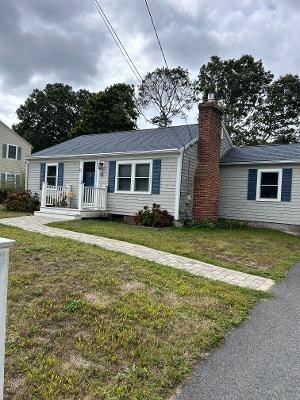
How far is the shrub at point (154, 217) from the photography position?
39.6ft

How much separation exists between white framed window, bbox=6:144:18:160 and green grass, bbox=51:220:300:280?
20.8m

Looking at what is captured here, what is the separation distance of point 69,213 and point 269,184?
27.0 feet

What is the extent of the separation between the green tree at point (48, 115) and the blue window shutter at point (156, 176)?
3662 centimetres

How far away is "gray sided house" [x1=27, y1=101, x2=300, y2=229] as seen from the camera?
42.1 feet

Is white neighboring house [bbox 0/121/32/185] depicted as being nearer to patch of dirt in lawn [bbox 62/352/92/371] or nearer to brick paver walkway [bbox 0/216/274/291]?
brick paver walkway [bbox 0/216/274/291]

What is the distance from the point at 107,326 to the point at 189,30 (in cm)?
807

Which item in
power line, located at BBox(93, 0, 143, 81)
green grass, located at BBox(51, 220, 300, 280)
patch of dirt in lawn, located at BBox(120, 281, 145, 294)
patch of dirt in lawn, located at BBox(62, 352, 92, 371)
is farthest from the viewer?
green grass, located at BBox(51, 220, 300, 280)

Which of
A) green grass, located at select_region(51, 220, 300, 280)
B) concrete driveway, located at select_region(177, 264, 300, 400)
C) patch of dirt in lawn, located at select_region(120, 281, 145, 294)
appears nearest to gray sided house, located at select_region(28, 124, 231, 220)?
green grass, located at select_region(51, 220, 300, 280)

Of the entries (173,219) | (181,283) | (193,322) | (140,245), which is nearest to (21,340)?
(193,322)

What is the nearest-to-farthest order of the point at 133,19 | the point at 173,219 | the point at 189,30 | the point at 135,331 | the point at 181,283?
1. the point at 135,331
2. the point at 181,283
3. the point at 133,19
4. the point at 189,30
5. the point at 173,219

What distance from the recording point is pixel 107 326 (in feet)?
11.2

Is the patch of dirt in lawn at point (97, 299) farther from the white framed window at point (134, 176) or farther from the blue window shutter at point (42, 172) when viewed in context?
the blue window shutter at point (42, 172)

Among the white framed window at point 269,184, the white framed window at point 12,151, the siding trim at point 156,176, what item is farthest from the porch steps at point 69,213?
the white framed window at point 12,151

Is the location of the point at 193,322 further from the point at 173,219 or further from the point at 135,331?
the point at 173,219
